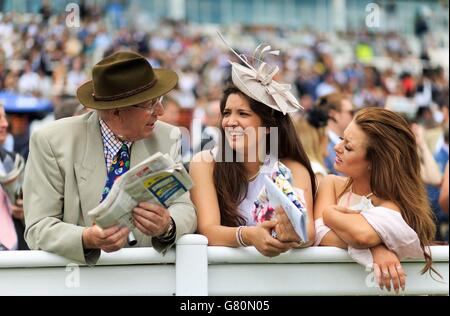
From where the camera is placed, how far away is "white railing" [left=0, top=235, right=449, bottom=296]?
340 cm

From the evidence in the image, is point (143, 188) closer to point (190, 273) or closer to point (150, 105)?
point (190, 273)

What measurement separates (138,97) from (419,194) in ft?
3.62

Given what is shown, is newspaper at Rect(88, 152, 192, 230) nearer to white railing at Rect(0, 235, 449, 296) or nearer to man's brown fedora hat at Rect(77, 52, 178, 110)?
white railing at Rect(0, 235, 449, 296)

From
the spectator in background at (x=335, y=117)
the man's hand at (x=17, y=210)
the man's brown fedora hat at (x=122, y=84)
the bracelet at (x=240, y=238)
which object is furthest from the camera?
the spectator in background at (x=335, y=117)

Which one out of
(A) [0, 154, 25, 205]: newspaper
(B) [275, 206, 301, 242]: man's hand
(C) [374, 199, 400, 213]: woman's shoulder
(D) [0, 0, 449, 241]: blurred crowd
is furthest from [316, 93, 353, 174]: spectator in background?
(B) [275, 206, 301, 242]: man's hand

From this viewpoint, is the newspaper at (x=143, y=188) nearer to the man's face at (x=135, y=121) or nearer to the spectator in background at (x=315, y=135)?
the man's face at (x=135, y=121)

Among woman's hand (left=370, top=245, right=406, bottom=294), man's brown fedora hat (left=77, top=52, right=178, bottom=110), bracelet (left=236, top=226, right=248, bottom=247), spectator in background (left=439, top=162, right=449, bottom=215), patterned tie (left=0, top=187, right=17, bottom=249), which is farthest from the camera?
spectator in background (left=439, top=162, right=449, bottom=215)

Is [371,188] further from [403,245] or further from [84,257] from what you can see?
[84,257]

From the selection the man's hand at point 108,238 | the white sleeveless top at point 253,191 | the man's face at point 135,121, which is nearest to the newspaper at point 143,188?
the man's hand at point 108,238

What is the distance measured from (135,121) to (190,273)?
Result: 2.20 feet

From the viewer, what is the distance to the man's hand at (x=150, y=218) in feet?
10.9

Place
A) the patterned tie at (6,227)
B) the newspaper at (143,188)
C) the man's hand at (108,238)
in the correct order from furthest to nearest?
the patterned tie at (6,227)
the man's hand at (108,238)
the newspaper at (143,188)

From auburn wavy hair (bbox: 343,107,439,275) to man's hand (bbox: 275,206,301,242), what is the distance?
0.53 metres

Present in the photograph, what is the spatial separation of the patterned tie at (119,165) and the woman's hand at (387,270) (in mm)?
960
